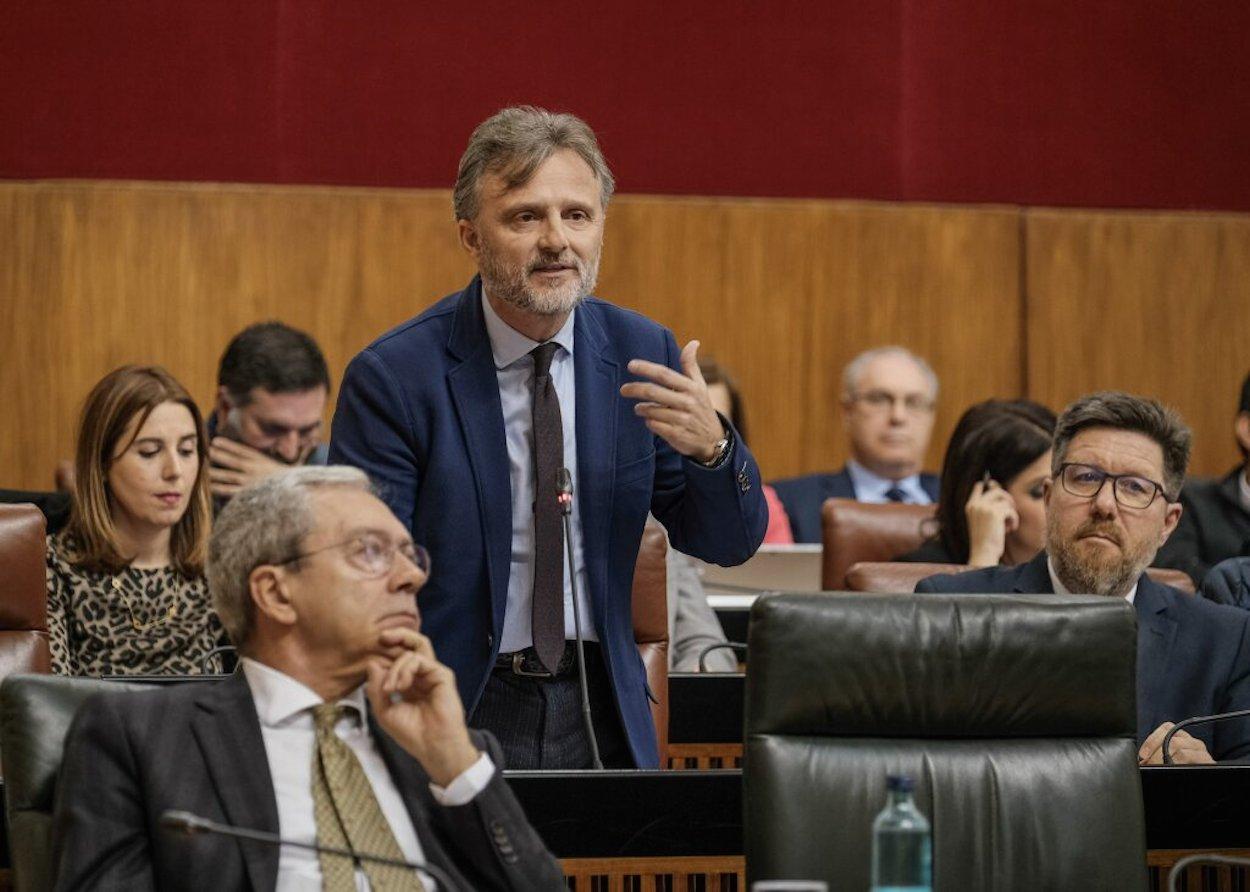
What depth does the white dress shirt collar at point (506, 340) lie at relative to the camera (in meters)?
2.70

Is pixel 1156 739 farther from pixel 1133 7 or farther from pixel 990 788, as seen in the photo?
pixel 1133 7

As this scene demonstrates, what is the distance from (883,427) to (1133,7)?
1859mm

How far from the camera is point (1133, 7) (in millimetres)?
6496

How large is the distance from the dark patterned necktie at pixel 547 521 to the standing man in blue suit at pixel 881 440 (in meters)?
2.97

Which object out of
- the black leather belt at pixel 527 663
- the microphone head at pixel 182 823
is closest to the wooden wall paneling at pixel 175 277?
the black leather belt at pixel 527 663

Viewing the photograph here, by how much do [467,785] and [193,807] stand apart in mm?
299

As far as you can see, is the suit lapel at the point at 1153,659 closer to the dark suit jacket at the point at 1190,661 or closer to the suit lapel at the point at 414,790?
the dark suit jacket at the point at 1190,661

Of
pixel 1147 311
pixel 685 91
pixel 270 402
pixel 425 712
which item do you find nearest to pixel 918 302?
pixel 1147 311

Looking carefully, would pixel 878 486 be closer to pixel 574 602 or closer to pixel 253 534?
pixel 574 602

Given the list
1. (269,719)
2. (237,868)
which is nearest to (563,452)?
(269,719)

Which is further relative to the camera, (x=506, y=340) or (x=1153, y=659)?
(x=1153, y=659)

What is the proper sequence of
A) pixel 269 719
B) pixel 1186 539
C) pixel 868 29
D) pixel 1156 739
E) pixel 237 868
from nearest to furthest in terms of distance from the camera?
pixel 237 868
pixel 269 719
pixel 1156 739
pixel 1186 539
pixel 868 29

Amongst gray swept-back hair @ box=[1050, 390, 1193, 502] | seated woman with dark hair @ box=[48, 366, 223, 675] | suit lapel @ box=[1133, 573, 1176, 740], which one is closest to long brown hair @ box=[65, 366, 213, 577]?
seated woman with dark hair @ box=[48, 366, 223, 675]

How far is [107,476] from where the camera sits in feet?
13.1
